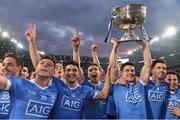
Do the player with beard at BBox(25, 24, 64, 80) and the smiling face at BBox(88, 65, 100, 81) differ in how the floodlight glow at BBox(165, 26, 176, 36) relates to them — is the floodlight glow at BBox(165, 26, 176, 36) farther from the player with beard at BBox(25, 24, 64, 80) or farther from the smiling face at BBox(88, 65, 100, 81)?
the player with beard at BBox(25, 24, 64, 80)

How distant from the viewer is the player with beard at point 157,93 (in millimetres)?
3672

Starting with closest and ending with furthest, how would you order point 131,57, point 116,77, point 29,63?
point 116,77, point 29,63, point 131,57

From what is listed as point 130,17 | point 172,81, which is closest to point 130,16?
point 130,17

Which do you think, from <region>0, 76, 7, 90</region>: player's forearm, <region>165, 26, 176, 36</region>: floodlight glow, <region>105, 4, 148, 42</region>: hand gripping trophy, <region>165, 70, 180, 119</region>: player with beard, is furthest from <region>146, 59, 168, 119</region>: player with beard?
<region>165, 26, 176, 36</region>: floodlight glow

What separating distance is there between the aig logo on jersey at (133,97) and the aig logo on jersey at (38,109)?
1.14 metres

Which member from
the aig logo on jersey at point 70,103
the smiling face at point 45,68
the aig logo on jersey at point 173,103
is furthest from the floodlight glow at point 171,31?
the smiling face at point 45,68

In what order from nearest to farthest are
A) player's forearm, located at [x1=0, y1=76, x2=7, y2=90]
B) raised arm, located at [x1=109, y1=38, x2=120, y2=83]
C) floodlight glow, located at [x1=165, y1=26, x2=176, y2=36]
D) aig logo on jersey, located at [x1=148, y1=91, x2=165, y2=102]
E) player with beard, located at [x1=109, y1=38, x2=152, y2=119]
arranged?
player's forearm, located at [x1=0, y1=76, x2=7, y2=90], player with beard, located at [x1=109, y1=38, x2=152, y2=119], aig logo on jersey, located at [x1=148, y1=91, x2=165, y2=102], raised arm, located at [x1=109, y1=38, x2=120, y2=83], floodlight glow, located at [x1=165, y1=26, x2=176, y2=36]

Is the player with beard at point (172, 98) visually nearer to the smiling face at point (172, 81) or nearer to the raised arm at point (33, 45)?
the smiling face at point (172, 81)

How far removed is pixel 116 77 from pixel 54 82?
1171 mm

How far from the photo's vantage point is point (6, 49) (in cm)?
1881

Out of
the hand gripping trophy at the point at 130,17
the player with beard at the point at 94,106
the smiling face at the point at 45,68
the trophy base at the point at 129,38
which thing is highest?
the hand gripping trophy at the point at 130,17

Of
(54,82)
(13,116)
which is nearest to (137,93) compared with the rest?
(54,82)

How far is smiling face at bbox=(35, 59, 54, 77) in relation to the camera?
9.40 feet

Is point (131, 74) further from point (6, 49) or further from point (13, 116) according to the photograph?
point (6, 49)
